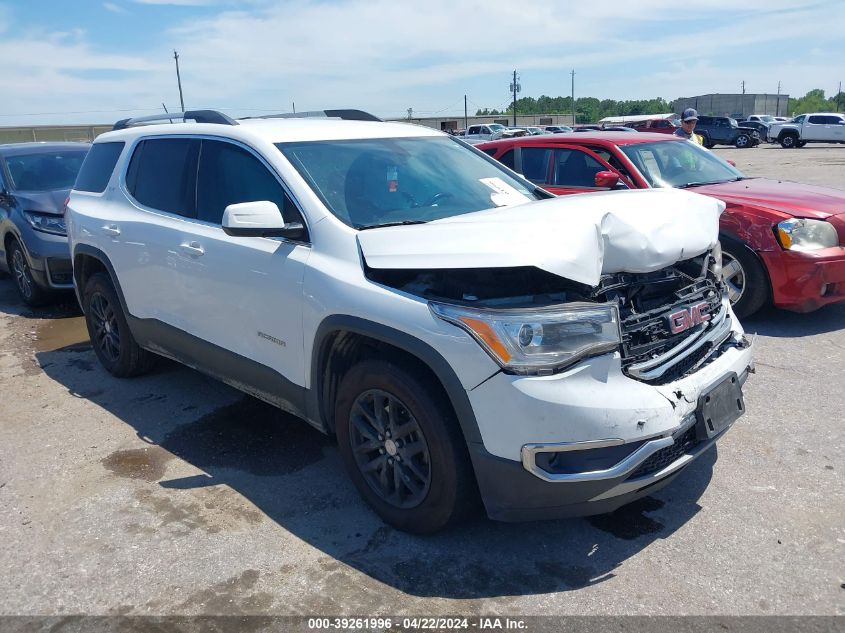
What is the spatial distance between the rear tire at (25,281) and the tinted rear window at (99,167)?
259 centimetres

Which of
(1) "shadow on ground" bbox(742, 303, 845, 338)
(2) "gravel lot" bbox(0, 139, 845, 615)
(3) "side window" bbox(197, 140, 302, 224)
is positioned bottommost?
(2) "gravel lot" bbox(0, 139, 845, 615)

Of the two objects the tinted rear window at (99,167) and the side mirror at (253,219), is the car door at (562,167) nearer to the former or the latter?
the tinted rear window at (99,167)

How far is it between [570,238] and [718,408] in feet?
3.37

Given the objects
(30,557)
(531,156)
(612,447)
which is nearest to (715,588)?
(612,447)

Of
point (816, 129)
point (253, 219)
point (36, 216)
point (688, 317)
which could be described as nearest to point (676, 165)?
point (688, 317)

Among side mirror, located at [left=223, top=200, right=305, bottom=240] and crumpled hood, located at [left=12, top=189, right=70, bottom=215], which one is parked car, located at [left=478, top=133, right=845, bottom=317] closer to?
side mirror, located at [left=223, top=200, right=305, bottom=240]

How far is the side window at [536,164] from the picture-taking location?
299 inches

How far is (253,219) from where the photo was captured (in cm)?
340

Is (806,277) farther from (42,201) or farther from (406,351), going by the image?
(42,201)

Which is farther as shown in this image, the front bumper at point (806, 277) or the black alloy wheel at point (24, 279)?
the black alloy wheel at point (24, 279)

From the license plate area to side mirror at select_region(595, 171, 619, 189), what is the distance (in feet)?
11.6

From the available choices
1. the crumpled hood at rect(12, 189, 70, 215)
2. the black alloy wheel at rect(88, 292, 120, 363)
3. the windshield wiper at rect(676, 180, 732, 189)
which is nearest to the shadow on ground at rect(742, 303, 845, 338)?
the windshield wiper at rect(676, 180, 732, 189)

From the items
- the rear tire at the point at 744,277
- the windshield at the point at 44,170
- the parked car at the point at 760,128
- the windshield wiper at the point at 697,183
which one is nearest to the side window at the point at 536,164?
the windshield wiper at the point at 697,183

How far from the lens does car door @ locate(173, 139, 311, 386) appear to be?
3582mm
